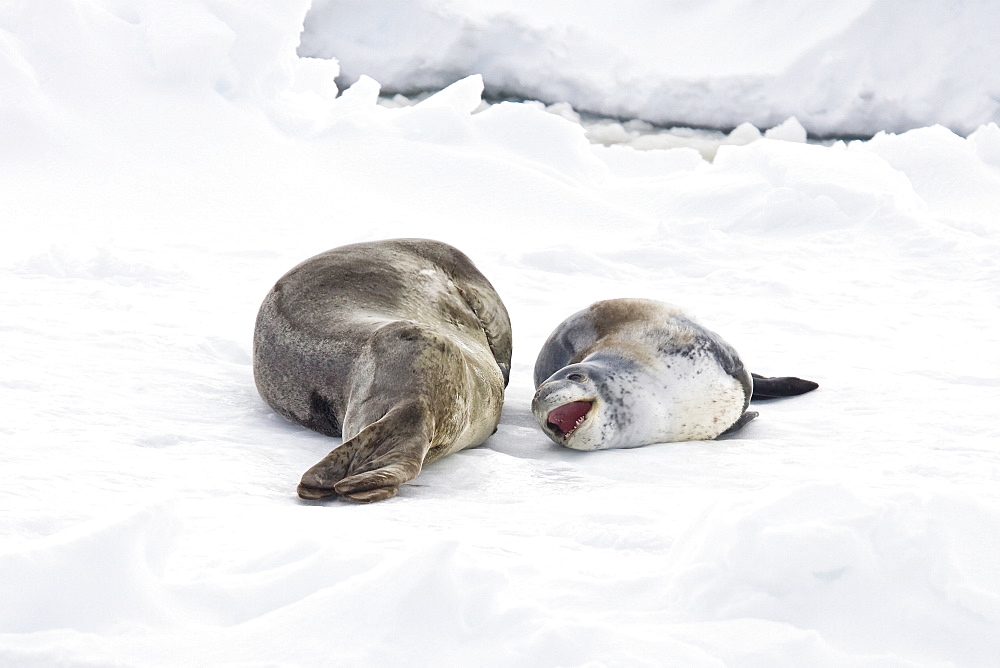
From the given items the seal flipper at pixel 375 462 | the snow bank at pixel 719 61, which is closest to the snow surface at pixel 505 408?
the seal flipper at pixel 375 462

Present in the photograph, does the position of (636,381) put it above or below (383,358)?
below

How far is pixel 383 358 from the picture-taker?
3.23m

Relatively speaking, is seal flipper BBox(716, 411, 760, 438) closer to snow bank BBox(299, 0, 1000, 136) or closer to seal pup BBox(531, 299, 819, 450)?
seal pup BBox(531, 299, 819, 450)

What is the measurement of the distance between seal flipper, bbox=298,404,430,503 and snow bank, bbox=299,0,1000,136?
17940 mm

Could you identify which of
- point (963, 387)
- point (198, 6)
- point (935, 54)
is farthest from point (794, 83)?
point (963, 387)

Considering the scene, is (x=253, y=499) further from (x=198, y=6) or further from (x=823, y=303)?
(x=198, y=6)

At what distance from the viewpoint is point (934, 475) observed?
299cm

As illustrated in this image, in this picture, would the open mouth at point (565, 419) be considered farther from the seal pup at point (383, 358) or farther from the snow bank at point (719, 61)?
the snow bank at point (719, 61)

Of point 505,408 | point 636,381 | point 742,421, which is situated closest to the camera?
point 636,381

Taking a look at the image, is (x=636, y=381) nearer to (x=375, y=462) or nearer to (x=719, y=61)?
(x=375, y=462)

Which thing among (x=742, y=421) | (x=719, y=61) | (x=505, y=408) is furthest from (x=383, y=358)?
(x=719, y=61)

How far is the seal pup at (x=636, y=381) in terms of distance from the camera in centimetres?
349

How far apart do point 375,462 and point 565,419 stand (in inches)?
33.5

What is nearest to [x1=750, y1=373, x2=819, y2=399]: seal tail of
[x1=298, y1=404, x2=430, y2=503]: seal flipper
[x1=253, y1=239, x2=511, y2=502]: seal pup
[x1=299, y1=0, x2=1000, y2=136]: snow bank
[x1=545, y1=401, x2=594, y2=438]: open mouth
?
[x1=253, y1=239, x2=511, y2=502]: seal pup
